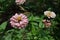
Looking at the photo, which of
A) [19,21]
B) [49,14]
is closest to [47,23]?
[49,14]

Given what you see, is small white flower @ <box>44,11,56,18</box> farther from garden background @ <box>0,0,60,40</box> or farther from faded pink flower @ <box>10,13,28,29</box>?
faded pink flower @ <box>10,13,28,29</box>

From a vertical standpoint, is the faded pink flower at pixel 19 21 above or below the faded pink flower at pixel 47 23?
Result: above

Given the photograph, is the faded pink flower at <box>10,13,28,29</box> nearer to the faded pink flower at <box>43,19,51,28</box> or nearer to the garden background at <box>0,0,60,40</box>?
the garden background at <box>0,0,60,40</box>

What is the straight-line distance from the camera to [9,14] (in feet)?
10.2

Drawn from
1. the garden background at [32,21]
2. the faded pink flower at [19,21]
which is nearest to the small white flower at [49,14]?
the garden background at [32,21]

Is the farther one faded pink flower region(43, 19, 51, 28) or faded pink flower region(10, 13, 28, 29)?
faded pink flower region(43, 19, 51, 28)

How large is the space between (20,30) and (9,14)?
47 cm

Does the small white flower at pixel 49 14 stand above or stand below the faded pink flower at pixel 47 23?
above

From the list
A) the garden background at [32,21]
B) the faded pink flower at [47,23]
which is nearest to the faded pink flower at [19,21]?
the garden background at [32,21]

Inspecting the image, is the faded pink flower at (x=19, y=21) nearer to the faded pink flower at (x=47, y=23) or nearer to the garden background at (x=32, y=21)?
the garden background at (x=32, y=21)

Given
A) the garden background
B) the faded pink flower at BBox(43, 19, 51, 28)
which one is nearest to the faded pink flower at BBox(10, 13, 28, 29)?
the garden background

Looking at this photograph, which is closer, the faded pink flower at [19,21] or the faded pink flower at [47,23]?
the faded pink flower at [19,21]

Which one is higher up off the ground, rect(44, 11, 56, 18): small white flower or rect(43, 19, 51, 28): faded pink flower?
rect(44, 11, 56, 18): small white flower

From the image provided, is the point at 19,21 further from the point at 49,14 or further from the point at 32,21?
the point at 49,14
